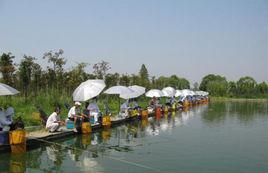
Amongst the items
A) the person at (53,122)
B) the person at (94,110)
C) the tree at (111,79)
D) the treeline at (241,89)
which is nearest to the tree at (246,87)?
the treeline at (241,89)

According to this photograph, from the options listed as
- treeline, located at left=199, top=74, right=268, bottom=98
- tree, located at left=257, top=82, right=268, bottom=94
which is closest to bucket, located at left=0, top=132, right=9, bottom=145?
treeline, located at left=199, top=74, right=268, bottom=98

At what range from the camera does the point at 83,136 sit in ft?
53.6

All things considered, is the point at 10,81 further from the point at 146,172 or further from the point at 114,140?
the point at 146,172

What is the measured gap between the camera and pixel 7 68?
89.2 feet

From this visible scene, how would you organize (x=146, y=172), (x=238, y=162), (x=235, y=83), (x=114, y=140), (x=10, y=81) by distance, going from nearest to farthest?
1. (x=146, y=172)
2. (x=238, y=162)
3. (x=114, y=140)
4. (x=10, y=81)
5. (x=235, y=83)

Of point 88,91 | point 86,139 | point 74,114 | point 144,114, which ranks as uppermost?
point 88,91

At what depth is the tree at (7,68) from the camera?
27314mm

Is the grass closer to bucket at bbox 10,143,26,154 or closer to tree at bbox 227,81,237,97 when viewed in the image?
bucket at bbox 10,143,26,154

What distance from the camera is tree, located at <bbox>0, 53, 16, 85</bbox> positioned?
2731 centimetres

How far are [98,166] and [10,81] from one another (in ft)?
63.8

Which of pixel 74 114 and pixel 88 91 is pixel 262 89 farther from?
pixel 74 114

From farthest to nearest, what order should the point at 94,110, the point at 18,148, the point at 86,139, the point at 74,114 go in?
the point at 94,110 < the point at 74,114 < the point at 86,139 < the point at 18,148

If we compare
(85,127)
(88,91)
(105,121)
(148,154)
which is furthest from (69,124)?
(148,154)

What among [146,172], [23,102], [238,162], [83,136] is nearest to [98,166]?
[146,172]
